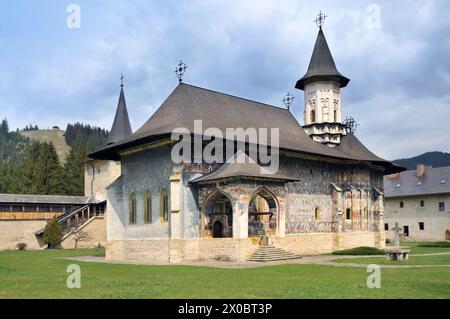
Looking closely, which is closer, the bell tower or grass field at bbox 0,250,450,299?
grass field at bbox 0,250,450,299

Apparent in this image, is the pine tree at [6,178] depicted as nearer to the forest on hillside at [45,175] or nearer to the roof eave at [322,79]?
the forest on hillside at [45,175]

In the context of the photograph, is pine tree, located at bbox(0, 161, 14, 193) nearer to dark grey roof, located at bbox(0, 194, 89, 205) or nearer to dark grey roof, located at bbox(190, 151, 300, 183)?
dark grey roof, located at bbox(0, 194, 89, 205)

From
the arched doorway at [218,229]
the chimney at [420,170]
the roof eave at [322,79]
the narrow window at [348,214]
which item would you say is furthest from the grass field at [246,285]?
the chimney at [420,170]

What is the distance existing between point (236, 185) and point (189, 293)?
11476 millimetres

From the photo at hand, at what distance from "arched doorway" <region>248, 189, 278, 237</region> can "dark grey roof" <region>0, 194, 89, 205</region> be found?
23.0 metres

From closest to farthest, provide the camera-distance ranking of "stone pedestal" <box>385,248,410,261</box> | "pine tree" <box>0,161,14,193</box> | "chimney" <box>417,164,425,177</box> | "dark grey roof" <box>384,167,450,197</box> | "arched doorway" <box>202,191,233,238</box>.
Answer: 1. "stone pedestal" <box>385,248,410,261</box>
2. "arched doorway" <box>202,191,233,238</box>
3. "dark grey roof" <box>384,167,450,197</box>
4. "chimney" <box>417,164,425,177</box>
5. "pine tree" <box>0,161,14,193</box>

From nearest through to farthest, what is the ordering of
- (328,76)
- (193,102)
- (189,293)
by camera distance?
Result: (189,293) → (193,102) → (328,76)

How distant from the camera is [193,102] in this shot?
26.3m

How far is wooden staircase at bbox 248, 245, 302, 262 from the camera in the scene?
22.4m

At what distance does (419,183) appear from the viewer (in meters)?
50.5

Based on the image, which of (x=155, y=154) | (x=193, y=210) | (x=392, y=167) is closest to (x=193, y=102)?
(x=155, y=154)

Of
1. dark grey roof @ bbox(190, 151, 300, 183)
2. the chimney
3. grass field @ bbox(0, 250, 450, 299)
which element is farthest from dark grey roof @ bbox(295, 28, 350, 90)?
the chimney

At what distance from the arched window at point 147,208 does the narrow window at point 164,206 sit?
3.10 ft
